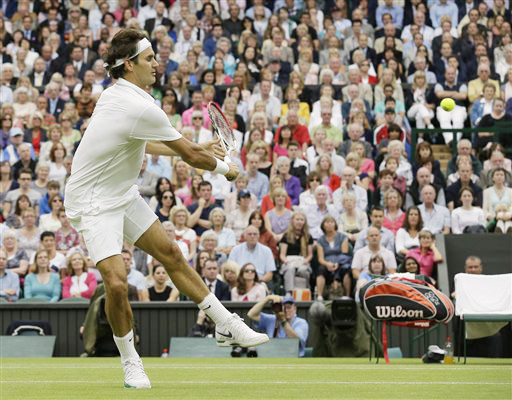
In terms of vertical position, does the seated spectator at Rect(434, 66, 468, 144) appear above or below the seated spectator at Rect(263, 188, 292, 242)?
Result: above

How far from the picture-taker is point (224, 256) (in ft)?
53.5

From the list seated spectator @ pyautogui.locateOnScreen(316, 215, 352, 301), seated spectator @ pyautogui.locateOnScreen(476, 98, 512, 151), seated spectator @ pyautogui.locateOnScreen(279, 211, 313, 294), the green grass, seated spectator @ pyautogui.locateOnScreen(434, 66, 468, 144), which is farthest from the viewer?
seated spectator @ pyautogui.locateOnScreen(434, 66, 468, 144)

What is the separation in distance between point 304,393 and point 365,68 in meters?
13.9

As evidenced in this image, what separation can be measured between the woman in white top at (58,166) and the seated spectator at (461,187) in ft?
19.1

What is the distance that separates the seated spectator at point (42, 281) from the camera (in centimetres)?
1580

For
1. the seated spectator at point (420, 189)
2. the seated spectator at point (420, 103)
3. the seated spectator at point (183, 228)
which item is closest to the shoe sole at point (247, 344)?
the seated spectator at point (183, 228)

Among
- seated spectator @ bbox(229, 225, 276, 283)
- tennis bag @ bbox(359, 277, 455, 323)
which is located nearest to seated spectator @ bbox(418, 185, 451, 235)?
seated spectator @ bbox(229, 225, 276, 283)

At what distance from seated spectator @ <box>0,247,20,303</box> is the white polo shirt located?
8.24 m

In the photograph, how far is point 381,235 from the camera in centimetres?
1619

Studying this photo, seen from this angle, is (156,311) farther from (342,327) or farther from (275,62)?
(275,62)

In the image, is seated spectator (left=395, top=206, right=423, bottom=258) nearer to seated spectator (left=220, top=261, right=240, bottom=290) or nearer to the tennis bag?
seated spectator (left=220, top=261, right=240, bottom=290)

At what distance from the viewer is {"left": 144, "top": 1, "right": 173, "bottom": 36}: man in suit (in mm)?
23578

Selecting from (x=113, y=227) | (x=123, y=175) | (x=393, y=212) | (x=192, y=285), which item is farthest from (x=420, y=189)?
(x=113, y=227)

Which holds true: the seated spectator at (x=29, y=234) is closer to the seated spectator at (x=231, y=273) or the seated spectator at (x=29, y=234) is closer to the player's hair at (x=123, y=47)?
the seated spectator at (x=231, y=273)
